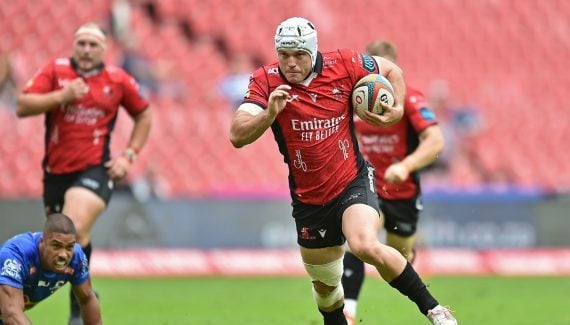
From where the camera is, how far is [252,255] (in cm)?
1678

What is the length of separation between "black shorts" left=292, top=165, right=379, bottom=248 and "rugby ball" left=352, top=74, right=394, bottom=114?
1.93 feet

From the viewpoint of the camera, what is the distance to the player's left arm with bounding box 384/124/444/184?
28.8 ft

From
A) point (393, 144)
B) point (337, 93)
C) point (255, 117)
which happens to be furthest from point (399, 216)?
point (255, 117)

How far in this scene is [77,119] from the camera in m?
10.0

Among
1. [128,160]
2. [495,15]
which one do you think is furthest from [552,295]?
[495,15]

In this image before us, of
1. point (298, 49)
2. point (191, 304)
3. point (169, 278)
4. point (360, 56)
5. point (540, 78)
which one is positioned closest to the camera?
point (298, 49)

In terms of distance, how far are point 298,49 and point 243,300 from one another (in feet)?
19.5

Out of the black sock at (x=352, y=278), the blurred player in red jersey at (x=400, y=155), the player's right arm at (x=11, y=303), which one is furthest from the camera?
the blurred player in red jersey at (x=400, y=155)

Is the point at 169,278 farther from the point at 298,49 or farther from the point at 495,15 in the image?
the point at 495,15

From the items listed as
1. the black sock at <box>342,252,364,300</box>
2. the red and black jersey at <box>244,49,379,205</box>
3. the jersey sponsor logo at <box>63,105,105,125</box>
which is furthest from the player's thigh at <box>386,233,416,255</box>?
the jersey sponsor logo at <box>63,105,105,125</box>

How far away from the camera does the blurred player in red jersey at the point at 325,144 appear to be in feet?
25.4

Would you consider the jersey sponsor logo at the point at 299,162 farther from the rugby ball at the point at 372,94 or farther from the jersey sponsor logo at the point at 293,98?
the rugby ball at the point at 372,94

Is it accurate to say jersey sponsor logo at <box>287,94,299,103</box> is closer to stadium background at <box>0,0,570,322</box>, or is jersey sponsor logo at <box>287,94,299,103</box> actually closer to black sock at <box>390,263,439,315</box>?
black sock at <box>390,263,439,315</box>

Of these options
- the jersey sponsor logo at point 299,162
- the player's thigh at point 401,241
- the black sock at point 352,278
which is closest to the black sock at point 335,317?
the black sock at point 352,278
